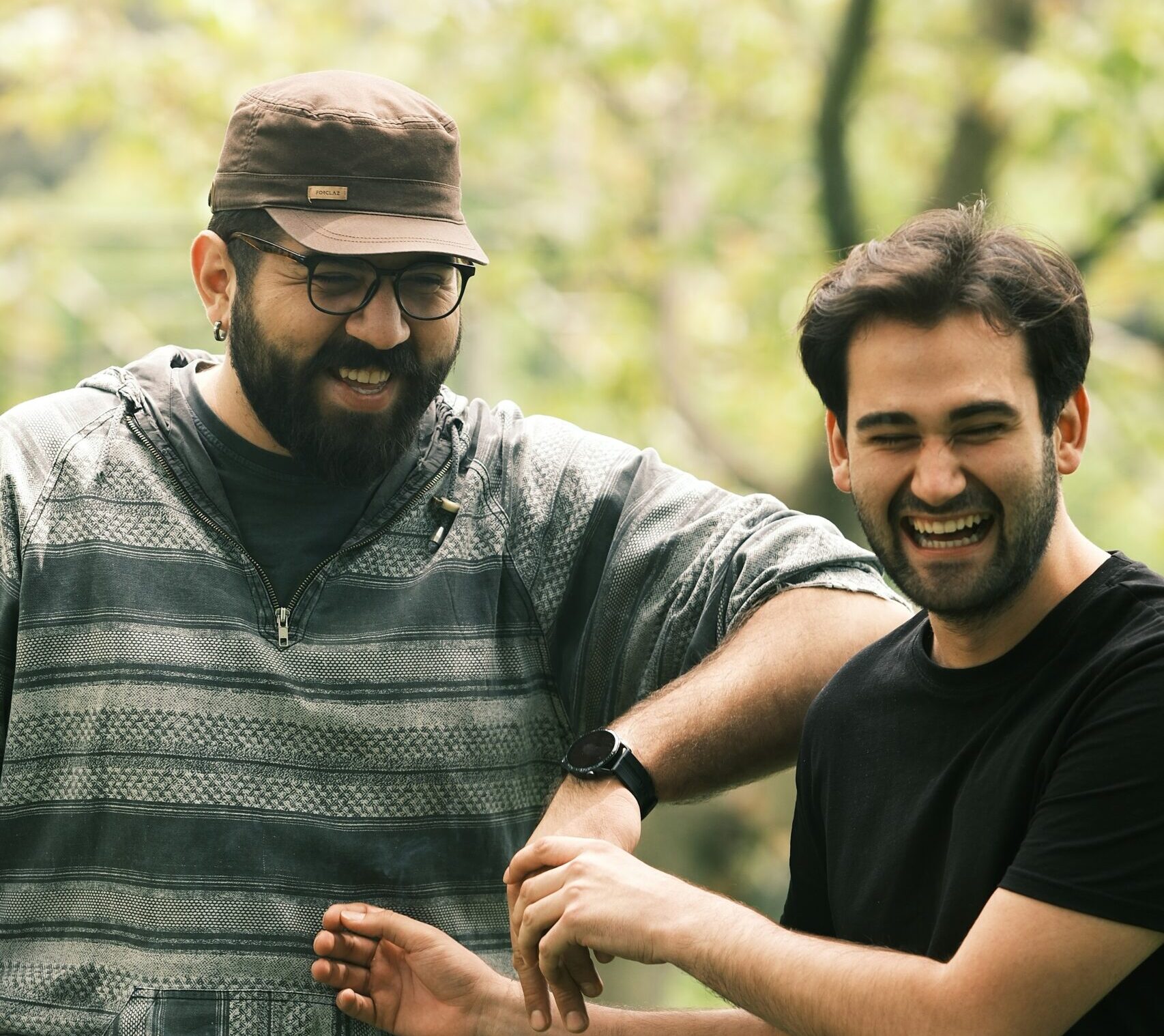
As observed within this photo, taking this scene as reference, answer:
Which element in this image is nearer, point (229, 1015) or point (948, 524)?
point (948, 524)

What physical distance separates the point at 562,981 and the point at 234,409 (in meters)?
1.20

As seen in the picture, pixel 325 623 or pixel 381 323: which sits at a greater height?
pixel 381 323

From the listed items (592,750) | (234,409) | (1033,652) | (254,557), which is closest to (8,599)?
(254,557)

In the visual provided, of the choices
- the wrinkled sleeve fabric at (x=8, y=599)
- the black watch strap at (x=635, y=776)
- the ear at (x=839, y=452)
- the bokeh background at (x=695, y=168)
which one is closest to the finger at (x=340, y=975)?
the black watch strap at (x=635, y=776)

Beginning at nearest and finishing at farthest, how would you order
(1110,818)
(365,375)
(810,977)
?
(1110,818)
(810,977)
(365,375)

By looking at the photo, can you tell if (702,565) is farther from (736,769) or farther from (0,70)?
(0,70)

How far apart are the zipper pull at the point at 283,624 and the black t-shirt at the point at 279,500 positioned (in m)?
0.11

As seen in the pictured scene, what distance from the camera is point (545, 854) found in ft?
7.84

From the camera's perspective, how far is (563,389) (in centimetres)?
907

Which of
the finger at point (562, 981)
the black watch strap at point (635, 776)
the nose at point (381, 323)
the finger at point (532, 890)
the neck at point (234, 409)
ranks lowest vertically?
the finger at point (562, 981)

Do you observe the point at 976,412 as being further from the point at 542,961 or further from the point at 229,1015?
the point at 229,1015

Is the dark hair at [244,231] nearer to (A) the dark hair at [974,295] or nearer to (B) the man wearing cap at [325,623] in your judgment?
(B) the man wearing cap at [325,623]

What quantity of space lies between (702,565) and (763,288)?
5.19 m

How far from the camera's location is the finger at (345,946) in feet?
8.63
